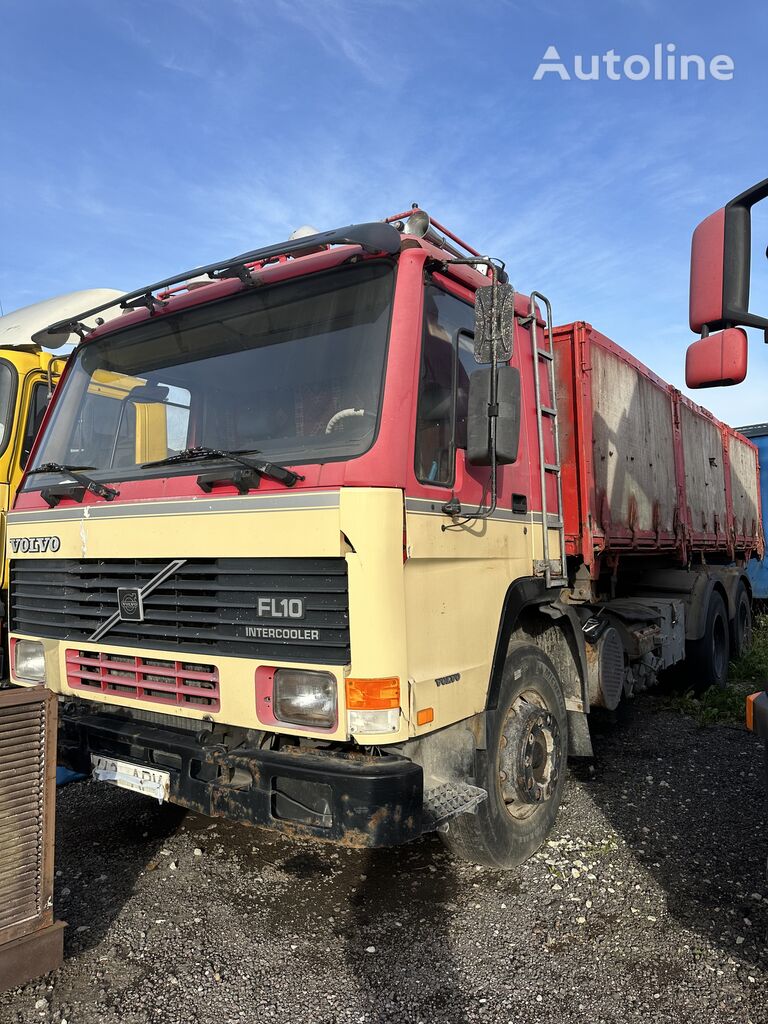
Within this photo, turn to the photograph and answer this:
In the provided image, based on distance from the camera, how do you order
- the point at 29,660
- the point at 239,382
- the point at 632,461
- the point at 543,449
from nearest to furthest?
the point at 239,382
the point at 29,660
the point at 543,449
the point at 632,461

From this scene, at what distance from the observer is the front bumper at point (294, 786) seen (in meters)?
2.64

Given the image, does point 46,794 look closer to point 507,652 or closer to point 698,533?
point 507,652

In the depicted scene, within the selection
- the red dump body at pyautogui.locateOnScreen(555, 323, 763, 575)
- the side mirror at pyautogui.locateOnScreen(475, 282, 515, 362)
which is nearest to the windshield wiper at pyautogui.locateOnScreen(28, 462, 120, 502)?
the side mirror at pyautogui.locateOnScreen(475, 282, 515, 362)

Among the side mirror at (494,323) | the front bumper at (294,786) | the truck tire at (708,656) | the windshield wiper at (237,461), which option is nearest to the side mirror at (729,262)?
the side mirror at (494,323)

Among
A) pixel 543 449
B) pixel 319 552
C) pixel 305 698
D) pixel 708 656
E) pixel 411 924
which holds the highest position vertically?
pixel 543 449

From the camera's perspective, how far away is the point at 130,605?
3.30 m

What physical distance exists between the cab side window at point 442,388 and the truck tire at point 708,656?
4.94m

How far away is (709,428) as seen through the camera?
8133 millimetres

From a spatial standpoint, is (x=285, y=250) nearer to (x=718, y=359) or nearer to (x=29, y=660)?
(x=718, y=359)

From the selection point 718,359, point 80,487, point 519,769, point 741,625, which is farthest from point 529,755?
point 741,625

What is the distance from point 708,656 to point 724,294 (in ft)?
19.2

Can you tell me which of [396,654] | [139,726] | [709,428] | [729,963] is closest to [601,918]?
[729,963]

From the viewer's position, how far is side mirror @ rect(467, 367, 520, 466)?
3.04 m

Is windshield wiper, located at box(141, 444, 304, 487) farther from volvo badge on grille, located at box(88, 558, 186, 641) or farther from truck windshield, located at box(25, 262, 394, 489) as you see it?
volvo badge on grille, located at box(88, 558, 186, 641)
